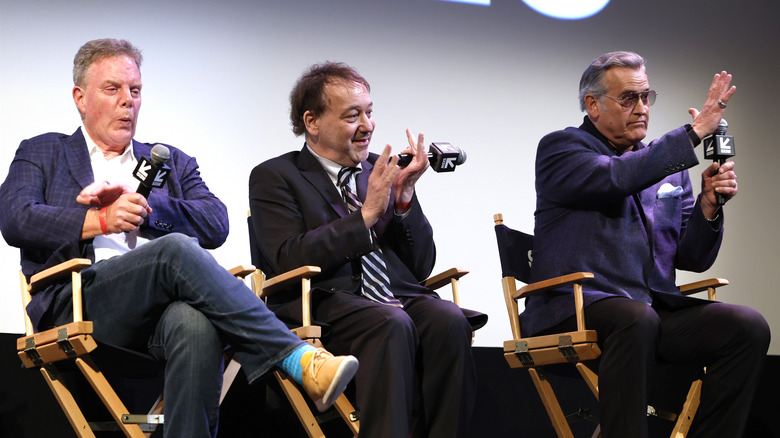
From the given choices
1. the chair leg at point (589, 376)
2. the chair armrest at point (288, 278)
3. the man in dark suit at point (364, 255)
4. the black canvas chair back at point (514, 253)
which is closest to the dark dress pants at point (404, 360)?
the man in dark suit at point (364, 255)

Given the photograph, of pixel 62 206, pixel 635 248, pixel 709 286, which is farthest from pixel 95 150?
pixel 709 286

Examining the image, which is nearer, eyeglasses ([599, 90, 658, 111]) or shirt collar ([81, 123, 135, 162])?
shirt collar ([81, 123, 135, 162])

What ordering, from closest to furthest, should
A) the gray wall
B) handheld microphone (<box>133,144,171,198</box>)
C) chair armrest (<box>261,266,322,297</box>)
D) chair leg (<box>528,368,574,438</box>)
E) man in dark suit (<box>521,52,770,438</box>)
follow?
A: 1. handheld microphone (<box>133,144,171,198</box>)
2. chair armrest (<box>261,266,322,297</box>)
3. man in dark suit (<box>521,52,770,438</box>)
4. chair leg (<box>528,368,574,438</box>)
5. the gray wall

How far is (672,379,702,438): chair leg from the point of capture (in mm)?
2982

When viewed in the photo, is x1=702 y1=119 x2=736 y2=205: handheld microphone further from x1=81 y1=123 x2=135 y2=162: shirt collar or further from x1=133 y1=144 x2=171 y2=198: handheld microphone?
x1=81 y1=123 x2=135 y2=162: shirt collar

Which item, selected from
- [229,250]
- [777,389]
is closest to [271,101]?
[229,250]

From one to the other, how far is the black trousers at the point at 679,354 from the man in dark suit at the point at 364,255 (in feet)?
1.40

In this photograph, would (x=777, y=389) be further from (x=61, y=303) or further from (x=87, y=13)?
(x=87, y=13)

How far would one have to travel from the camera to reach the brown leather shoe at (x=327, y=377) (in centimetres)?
230

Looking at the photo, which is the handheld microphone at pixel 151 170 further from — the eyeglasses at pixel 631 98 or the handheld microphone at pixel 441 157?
the eyeglasses at pixel 631 98

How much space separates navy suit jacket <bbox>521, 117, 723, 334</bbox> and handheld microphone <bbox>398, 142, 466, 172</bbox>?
45 cm

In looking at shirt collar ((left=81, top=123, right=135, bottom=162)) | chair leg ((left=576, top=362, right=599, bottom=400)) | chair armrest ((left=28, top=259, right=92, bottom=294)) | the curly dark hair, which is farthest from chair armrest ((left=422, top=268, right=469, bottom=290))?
chair armrest ((left=28, top=259, right=92, bottom=294))

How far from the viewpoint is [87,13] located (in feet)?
12.2

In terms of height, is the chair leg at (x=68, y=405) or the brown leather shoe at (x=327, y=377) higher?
the brown leather shoe at (x=327, y=377)
